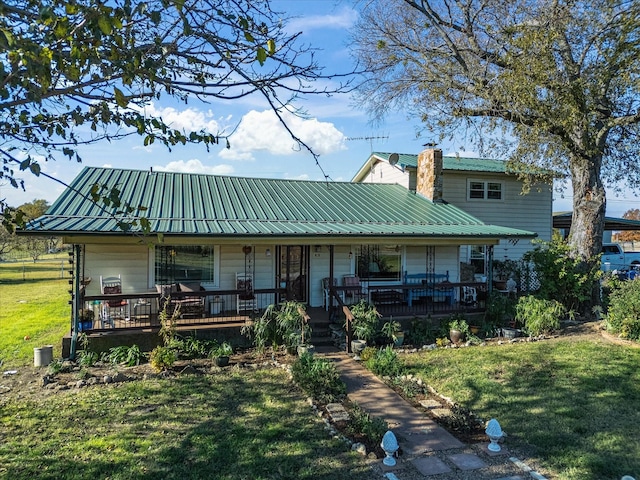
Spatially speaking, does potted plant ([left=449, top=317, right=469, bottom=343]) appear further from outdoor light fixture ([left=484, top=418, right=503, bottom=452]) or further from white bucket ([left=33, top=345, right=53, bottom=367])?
white bucket ([left=33, top=345, right=53, bottom=367])

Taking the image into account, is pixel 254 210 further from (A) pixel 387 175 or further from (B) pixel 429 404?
(A) pixel 387 175

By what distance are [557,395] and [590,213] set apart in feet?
28.8

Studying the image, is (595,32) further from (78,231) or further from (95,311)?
(95,311)

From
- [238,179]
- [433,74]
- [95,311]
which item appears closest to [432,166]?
[433,74]

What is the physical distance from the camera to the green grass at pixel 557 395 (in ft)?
16.6

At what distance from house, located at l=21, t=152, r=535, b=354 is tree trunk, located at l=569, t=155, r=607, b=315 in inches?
107

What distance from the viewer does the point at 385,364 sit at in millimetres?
8234

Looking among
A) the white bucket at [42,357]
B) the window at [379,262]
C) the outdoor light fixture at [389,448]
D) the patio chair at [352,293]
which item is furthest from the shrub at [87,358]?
the window at [379,262]

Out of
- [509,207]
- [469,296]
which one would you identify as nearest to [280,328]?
[469,296]

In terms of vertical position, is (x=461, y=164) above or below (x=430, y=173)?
above

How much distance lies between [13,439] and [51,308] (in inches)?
436

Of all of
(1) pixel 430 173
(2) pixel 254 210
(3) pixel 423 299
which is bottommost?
(3) pixel 423 299

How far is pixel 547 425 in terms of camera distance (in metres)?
5.88

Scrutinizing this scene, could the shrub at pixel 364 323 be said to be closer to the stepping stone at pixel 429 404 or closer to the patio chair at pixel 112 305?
the stepping stone at pixel 429 404
